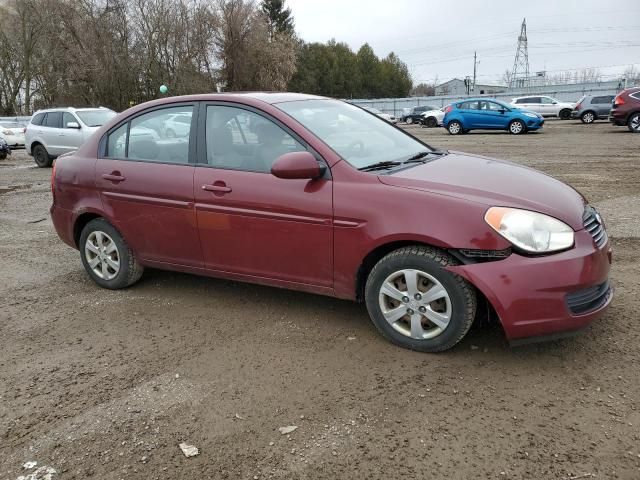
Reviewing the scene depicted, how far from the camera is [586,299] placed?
3172mm

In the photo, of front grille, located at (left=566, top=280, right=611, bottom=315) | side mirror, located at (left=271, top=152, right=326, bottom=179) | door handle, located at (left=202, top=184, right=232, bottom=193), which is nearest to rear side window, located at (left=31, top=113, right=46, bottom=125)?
door handle, located at (left=202, top=184, right=232, bottom=193)

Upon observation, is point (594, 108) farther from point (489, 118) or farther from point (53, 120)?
point (53, 120)

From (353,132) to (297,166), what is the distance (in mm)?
818

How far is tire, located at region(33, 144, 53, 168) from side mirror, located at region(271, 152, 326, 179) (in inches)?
582

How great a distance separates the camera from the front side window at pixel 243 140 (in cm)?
391

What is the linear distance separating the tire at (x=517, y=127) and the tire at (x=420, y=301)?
21.5 meters

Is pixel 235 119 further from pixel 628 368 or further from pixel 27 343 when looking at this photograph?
pixel 628 368

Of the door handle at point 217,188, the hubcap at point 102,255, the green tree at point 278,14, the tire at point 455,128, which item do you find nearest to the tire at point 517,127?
the tire at point 455,128

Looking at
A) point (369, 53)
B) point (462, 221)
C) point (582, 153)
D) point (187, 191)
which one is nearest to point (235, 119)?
point (187, 191)

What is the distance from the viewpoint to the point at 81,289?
5.02 m

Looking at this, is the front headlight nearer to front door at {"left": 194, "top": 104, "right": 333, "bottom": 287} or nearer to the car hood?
the car hood

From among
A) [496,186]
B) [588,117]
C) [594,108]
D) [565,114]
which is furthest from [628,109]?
[496,186]

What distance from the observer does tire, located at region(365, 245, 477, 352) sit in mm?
3266

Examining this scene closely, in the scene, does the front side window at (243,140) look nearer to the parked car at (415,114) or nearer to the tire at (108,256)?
the tire at (108,256)
